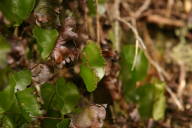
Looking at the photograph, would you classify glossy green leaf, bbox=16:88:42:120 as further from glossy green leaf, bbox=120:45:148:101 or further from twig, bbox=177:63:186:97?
twig, bbox=177:63:186:97

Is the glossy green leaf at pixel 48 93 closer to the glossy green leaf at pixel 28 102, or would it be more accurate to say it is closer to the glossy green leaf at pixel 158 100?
the glossy green leaf at pixel 28 102

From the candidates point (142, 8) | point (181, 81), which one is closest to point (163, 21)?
point (142, 8)

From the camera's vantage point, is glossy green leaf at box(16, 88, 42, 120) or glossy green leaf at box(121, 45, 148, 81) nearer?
glossy green leaf at box(16, 88, 42, 120)

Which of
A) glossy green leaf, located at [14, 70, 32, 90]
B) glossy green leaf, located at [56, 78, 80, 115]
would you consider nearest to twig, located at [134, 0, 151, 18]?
glossy green leaf, located at [56, 78, 80, 115]

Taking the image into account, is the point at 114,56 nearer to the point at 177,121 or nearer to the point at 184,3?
the point at 177,121

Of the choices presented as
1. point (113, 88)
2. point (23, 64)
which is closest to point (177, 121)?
point (113, 88)

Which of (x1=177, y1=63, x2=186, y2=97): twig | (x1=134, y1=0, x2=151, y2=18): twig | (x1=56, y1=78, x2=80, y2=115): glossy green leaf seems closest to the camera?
(x1=56, y1=78, x2=80, y2=115): glossy green leaf
